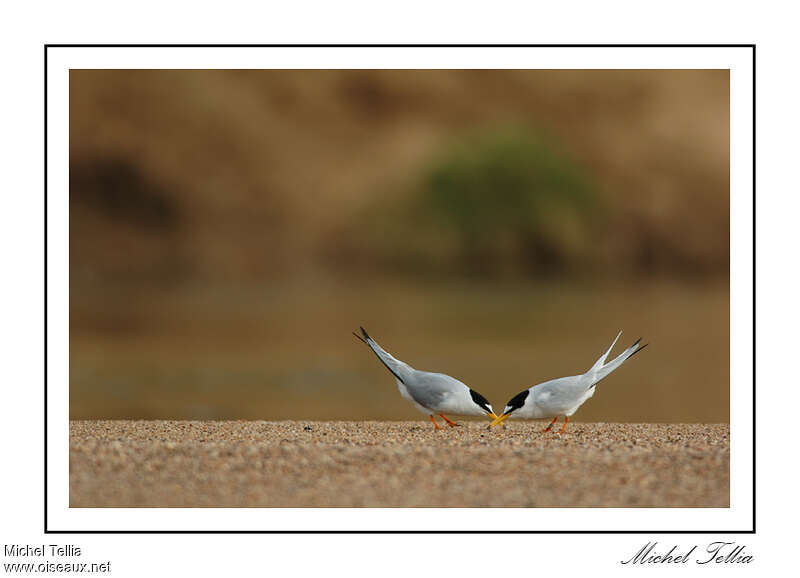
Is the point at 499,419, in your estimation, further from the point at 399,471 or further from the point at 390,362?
the point at 399,471

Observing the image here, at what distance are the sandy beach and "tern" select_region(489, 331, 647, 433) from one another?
21 centimetres

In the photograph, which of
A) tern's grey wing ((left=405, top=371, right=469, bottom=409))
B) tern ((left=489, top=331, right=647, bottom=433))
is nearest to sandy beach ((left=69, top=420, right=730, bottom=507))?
tern ((left=489, top=331, right=647, bottom=433))

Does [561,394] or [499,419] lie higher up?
[561,394]

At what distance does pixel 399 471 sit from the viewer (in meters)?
4.38

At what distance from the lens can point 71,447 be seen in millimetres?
4887

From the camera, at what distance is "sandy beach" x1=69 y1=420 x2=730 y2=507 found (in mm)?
4125

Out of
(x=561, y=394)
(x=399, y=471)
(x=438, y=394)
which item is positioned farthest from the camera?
(x=438, y=394)

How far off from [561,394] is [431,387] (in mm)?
827

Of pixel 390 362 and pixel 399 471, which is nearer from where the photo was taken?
pixel 399 471

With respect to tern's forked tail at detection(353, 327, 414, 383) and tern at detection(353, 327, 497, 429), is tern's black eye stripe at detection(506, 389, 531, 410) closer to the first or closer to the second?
tern at detection(353, 327, 497, 429)

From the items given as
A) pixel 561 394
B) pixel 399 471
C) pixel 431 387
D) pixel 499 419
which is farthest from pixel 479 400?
pixel 399 471
